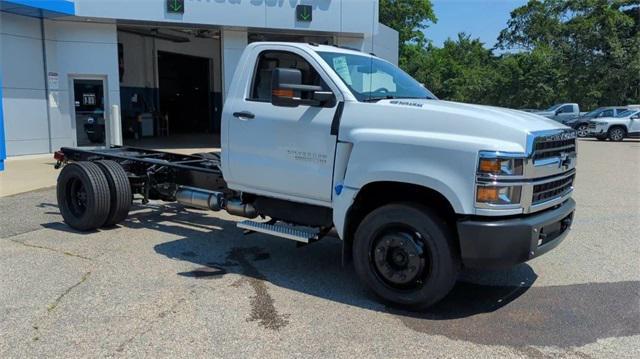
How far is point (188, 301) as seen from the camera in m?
4.93

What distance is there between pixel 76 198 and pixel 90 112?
454 inches

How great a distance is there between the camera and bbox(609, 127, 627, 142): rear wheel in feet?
92.8

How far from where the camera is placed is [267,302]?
4953 millimetres

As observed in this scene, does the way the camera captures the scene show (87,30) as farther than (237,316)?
Yes

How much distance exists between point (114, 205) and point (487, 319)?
15.8 feet

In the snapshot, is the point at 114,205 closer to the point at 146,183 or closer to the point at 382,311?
the point at 146,183

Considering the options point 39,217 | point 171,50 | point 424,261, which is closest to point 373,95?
point 424,261

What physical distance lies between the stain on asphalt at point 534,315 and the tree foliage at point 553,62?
1515 inches

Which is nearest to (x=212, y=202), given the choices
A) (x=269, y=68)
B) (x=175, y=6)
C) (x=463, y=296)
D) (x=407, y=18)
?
(x=269, y=68)

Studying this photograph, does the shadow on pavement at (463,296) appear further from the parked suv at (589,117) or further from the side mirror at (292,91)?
the parked suv at (589,117)

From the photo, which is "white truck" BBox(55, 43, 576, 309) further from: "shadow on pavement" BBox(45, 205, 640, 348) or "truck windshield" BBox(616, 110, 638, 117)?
"truck windshield" BBox(616, 110, 638, 117)

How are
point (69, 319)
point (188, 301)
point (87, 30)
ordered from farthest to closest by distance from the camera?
point (87, 30) < point (188, 301) < point (69, 319)

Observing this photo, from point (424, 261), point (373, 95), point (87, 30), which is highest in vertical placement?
point (87, 30)

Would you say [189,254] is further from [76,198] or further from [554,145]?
[554,145]
